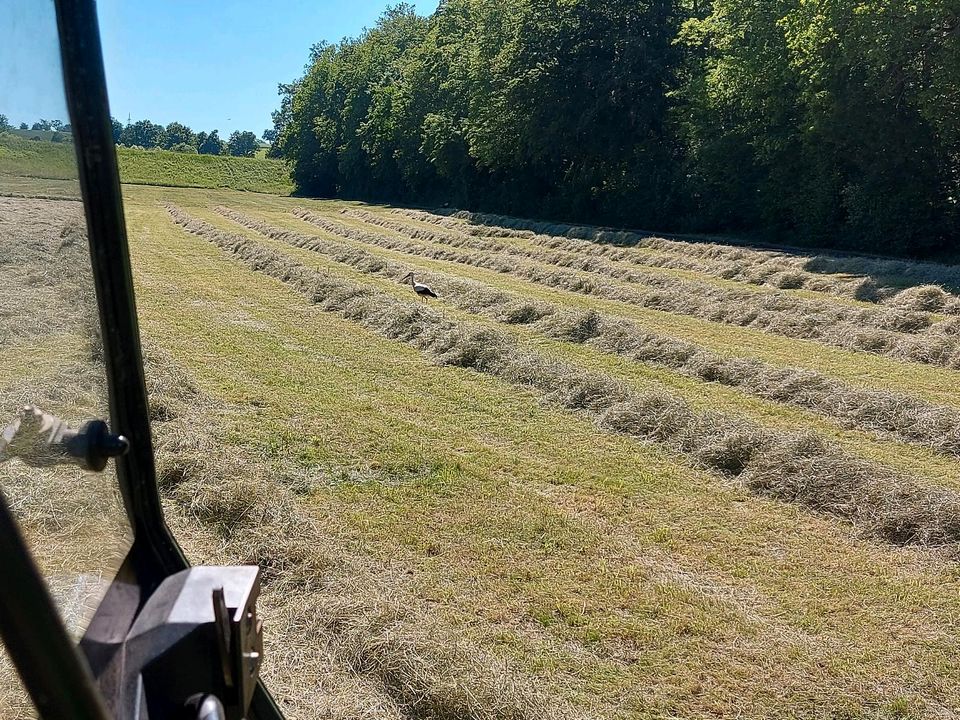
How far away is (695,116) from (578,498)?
2281 centimetres

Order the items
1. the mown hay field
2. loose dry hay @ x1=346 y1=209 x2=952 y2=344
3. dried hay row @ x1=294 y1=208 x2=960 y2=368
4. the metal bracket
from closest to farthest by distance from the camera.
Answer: the metal bracket → the mown hay field → dried hay row @ x1=294 y1=208 x2=960 y2=368 → loose dry hay @ x1=346 y1=209 x2=952 y2=344

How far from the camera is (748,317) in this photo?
12.3 m

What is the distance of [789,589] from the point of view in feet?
15.8

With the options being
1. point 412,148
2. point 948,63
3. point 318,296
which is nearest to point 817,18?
point 948,63

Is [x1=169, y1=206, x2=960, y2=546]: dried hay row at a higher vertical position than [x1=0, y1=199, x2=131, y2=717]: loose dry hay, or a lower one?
lower

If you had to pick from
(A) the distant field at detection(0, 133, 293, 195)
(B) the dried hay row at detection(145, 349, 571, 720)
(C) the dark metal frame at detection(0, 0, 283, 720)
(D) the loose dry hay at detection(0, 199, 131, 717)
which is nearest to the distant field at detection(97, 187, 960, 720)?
(B) the dried hay row at detection(145, 349, 571, 720)

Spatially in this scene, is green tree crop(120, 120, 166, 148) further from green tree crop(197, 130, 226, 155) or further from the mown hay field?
the mown hay field

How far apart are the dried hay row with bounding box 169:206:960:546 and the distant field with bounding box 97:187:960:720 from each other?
0.08ft

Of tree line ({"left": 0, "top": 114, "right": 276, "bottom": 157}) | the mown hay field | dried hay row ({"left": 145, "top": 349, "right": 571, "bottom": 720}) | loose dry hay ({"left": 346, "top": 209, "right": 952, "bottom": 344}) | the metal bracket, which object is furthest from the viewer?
tree line ({"left": 0, "top": 114, "right": 276, "bottom": 157})

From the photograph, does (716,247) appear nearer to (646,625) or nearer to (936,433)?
(936,433)

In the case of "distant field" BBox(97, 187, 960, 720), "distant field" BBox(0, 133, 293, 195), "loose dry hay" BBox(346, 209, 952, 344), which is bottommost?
"distant field" BBox(97, 187, 960, 720)

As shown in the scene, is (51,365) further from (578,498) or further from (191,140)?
(191,140)

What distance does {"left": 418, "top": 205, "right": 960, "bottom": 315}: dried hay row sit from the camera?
12977mm

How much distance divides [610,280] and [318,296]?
5684 millimetres
